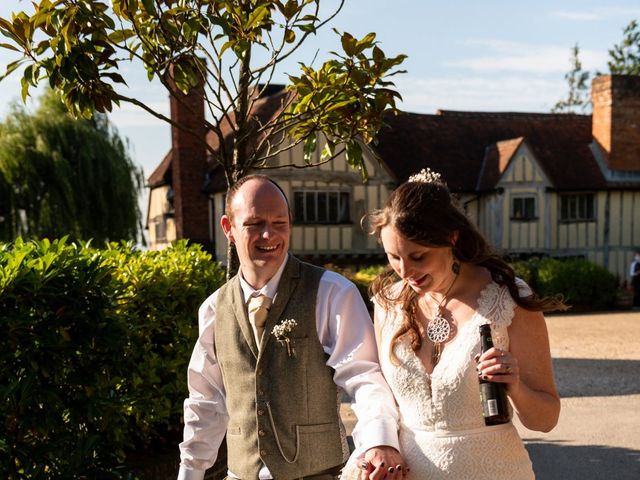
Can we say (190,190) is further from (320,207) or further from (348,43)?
(348,43)

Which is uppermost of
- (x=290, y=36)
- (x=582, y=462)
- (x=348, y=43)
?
(x=290, y=36)

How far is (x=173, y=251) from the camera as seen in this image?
7098mm

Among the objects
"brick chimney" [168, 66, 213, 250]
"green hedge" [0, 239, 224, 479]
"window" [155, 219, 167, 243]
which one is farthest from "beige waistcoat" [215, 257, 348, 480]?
"window" [155, 219, 167, 243]

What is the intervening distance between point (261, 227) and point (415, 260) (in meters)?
0.61

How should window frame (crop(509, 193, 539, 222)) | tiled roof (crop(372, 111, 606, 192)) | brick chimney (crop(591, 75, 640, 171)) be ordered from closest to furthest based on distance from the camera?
window frame (crop(509, 193, 539, 222)) < tiled roof (crop(372, 111, 606, 192)) < brick chimney (crop(591, 75, 640, 171))

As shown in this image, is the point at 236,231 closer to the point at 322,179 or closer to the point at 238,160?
the point at 238,160

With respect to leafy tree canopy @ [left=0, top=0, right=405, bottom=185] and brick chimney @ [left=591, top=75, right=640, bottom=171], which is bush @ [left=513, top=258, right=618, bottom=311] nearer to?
brick chimney @ [left=591, top=75, right=640, bottom=171]

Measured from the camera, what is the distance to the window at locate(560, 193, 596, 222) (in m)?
25.7

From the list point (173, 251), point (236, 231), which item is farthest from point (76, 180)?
point (236, 231)

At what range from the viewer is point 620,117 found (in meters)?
26.3

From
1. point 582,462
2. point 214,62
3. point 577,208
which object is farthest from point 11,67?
point 577,208

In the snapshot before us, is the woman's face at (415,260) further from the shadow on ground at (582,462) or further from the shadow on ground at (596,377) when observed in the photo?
the shadow on ground at (596,377)

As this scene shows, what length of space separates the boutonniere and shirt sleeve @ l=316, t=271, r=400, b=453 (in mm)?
118

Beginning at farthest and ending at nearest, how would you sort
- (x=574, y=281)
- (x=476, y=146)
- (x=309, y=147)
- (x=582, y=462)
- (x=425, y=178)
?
(x=476, y=146), (x=574, y=281), (x=582, y=462), (x=309, y=147), (x=425, y=178)
